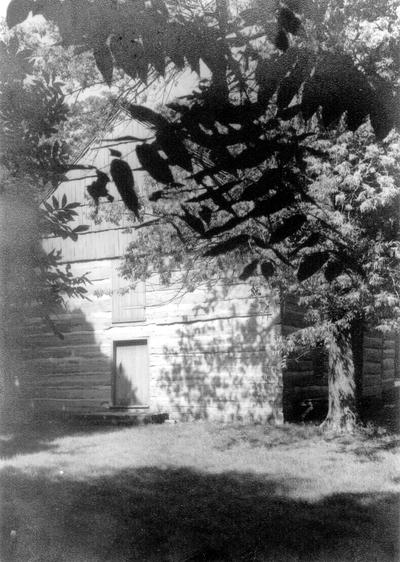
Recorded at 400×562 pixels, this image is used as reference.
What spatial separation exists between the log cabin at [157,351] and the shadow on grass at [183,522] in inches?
182

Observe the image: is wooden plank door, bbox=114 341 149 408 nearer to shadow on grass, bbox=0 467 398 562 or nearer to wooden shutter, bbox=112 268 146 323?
wooden shutter, bbox=112 268 146 323

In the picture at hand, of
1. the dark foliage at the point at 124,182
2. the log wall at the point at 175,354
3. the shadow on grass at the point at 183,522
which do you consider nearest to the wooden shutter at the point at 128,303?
the log wall at the point at 175,354

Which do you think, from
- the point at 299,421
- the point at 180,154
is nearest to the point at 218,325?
the point at 299,421

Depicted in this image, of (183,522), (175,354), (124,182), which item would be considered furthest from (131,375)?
(124,182)

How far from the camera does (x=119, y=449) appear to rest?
421 inches

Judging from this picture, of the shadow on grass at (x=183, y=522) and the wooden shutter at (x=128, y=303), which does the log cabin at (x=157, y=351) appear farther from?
the shadow on grass at (x=183, y=522)

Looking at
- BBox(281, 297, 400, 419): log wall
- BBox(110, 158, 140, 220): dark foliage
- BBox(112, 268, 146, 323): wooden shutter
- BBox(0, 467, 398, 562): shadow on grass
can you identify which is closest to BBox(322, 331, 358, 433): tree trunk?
BBox(281, 297, 400, 419): log wall

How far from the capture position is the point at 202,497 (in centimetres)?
761

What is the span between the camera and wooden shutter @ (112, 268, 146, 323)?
14.7m

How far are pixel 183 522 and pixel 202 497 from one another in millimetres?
1090

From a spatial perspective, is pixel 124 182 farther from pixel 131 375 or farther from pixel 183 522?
pixel 131 375

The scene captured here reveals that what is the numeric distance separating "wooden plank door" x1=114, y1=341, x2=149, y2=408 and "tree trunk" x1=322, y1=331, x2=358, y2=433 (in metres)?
4.95

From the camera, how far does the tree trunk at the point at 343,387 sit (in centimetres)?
1151

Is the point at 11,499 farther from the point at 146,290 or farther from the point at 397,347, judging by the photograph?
the point at 397,347
